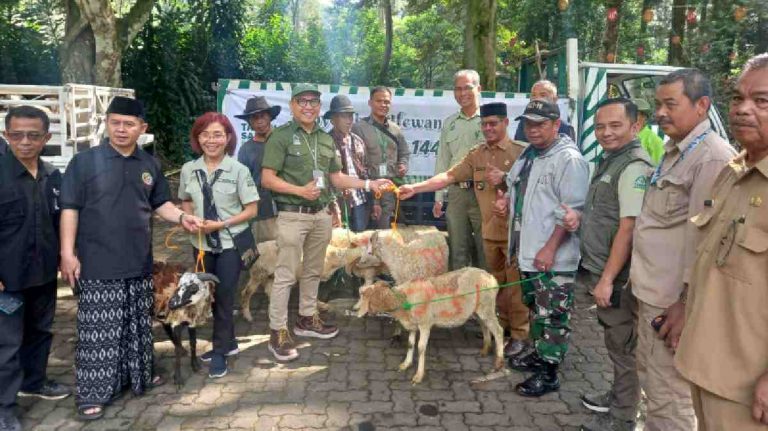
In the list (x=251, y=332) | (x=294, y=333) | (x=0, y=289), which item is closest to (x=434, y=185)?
(x=294, y=333)

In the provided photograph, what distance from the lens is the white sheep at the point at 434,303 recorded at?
179 inches

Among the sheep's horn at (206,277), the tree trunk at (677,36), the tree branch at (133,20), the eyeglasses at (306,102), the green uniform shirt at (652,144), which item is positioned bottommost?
the sheep's horn at (206,277)

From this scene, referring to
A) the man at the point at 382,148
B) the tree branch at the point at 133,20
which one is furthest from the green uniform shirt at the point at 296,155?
the tree branch at the point at 133,20

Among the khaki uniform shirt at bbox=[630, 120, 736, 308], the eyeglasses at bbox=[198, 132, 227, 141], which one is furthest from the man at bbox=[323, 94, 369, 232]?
the khaki uniform shirt at bbox=[630, 120, 736, 308]

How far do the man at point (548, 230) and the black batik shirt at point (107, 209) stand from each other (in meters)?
2.84

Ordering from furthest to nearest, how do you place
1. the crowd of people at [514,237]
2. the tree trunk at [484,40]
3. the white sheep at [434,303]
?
the tree trunk at [484,40]
the white sheep at [434,303]
the crowd of people at [514,237]

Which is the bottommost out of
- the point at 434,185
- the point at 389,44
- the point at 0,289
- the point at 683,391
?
the point at 683,391

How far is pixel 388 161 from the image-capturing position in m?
6.62

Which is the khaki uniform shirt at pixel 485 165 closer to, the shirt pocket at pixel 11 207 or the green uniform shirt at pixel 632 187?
the green uniform shirt at pixel 632 187

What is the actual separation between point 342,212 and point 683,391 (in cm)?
428

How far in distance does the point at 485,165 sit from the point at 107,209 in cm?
311

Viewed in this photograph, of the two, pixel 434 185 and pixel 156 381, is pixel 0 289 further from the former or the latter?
pixel 434 185

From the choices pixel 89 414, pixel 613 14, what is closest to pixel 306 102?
pixel 89 414

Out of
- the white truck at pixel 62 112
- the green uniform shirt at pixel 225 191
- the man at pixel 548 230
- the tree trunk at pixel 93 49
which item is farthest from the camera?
the tree trunk at pixel 93 49
